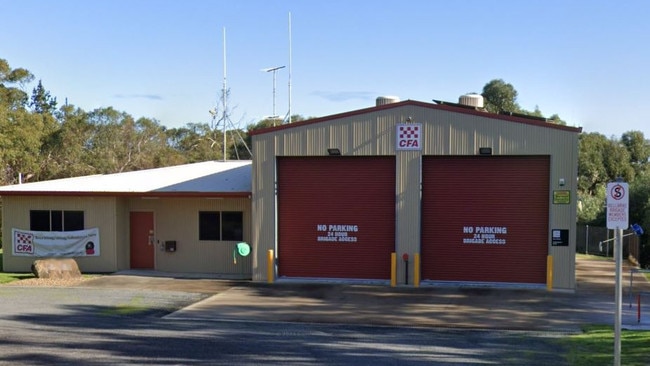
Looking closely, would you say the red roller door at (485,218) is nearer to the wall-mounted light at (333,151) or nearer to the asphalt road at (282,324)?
the asphalt road at (282,324)

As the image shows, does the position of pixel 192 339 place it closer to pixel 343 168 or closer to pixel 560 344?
pixel 560 344

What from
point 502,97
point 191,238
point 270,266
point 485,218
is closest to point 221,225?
point 191,238

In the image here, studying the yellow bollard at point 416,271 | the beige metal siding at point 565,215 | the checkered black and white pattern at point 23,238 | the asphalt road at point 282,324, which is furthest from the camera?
the checkered black and white pattern at point 23,238

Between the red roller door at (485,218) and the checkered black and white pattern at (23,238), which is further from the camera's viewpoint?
the checkered black and white pattern at (23,238)

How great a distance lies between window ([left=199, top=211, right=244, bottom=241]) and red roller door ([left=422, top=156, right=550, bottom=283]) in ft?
20.8

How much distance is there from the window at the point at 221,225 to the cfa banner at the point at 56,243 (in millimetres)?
3850

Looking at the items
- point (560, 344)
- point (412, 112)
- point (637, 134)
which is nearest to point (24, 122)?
point (412, 112)

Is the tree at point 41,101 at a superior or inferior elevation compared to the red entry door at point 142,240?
superior

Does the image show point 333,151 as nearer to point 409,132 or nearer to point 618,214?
point 409,132

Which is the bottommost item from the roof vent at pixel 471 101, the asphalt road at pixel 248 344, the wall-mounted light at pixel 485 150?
the asphalt road at pixel 248 344

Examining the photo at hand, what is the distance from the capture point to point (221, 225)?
2259cm

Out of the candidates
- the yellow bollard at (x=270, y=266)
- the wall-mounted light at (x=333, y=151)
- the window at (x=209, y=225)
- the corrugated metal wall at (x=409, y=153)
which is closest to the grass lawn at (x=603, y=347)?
the corrugated metal wall at (x=409, y=153)

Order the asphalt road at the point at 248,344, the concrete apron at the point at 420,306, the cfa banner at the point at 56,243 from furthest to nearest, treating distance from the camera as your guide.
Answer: the cfa banner at the point at 56,243 → the concrete apron at the point at 420,306 → the asphalt road at the point at 248,344

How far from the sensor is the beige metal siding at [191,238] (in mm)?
22422
